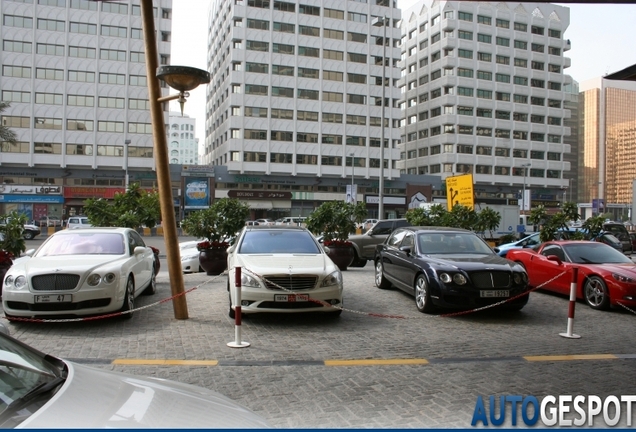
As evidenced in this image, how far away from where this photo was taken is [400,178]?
229 ft

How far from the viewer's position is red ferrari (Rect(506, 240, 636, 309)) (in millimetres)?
9398

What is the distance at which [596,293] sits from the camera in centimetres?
984

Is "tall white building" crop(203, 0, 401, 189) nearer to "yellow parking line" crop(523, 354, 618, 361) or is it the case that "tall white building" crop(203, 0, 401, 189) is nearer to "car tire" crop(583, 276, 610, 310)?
"car tire" crop(583, 276, 610, 310)

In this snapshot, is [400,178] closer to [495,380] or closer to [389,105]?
[389,105]

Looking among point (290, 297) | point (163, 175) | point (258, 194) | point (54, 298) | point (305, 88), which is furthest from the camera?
point (305, 88)

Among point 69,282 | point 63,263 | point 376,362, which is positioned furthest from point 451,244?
point 63,263

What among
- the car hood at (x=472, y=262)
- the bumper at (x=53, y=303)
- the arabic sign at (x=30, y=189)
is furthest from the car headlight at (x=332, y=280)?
the arabic sign at (x=30, y=189)

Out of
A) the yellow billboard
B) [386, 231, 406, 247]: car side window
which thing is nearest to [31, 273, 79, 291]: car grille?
[386, 231, 406, 247]: car side window

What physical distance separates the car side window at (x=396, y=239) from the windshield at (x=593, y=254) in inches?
139

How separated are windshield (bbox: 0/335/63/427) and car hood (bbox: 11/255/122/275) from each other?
4.86 m

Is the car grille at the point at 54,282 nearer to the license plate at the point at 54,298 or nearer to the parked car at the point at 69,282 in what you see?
the parked car at the point at 69,282

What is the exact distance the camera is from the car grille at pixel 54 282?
7.29 meters

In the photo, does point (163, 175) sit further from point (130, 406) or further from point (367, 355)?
point (130, 406)

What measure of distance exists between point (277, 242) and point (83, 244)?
3.42 m
